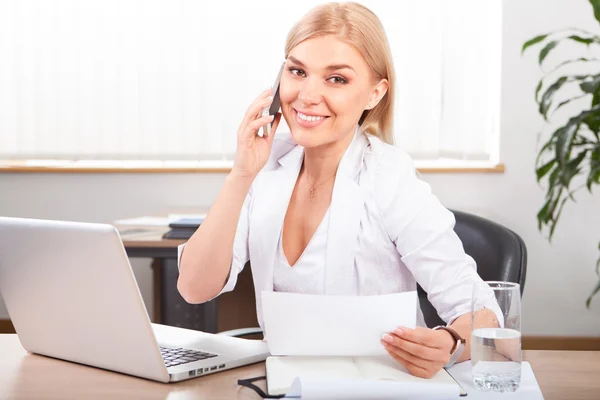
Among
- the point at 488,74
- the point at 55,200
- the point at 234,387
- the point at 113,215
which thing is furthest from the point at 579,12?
the point at 234,387

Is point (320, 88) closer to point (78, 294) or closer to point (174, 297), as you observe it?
point (78, 294)

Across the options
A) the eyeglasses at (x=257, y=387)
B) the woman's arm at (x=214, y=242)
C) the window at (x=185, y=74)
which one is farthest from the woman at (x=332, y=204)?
the window at (x=185, y=74)

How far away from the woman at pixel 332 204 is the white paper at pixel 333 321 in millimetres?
318

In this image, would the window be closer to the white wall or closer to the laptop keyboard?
the white wall

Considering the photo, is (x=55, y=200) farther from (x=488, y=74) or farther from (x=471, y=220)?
(x=471, y=220)

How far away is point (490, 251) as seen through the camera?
63.1 inches

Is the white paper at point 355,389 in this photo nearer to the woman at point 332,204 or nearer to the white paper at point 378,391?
the white paper at point 378,391

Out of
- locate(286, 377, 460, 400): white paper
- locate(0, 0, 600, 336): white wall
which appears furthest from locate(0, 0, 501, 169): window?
locate(286, 377, 460, 400): white paper

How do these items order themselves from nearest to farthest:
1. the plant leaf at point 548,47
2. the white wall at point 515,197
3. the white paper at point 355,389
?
the white paper at point 355,389, the plant leaf at point 548,47, the white wall at point 515,197

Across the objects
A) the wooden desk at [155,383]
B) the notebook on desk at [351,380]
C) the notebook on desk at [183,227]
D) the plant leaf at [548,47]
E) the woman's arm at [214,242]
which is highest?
the plant leaf at [548,47]

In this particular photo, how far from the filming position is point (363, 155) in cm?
165

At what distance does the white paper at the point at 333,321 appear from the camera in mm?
1110

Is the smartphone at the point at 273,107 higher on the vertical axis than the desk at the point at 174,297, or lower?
higher

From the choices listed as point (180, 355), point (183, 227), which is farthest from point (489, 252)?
point (183, 227)
